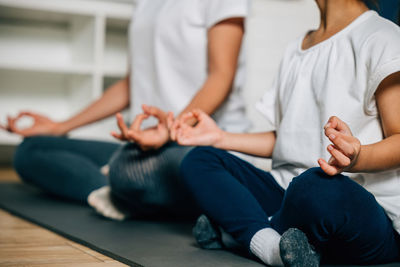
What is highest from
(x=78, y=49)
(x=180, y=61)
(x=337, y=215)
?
(x=78, y=49)

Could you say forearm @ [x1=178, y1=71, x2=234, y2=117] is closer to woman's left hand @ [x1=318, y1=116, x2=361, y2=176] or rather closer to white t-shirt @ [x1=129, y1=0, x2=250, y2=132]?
white t-shirt @ [x1=129, y1=0, x2=250, y2=132]

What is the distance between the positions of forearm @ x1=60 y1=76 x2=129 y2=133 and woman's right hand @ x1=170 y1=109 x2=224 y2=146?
0.66m

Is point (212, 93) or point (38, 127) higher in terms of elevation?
point (212, 93)

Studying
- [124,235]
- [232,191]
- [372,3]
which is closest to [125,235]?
[124,235]

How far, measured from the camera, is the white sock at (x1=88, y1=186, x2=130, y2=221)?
122cm

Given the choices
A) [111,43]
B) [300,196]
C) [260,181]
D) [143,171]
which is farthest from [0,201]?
[111,43]

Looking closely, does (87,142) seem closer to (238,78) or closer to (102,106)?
(102,106)

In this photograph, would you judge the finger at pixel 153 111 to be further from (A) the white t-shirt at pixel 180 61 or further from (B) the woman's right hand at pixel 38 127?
(B) the woman's right hand at pixel 38 127

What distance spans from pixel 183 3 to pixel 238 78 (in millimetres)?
228

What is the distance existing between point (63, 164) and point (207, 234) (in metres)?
0.72

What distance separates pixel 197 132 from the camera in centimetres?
97

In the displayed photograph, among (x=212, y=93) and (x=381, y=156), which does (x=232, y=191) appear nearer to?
(x=381, y=156)

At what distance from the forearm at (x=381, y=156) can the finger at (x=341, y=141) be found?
5 centimetres

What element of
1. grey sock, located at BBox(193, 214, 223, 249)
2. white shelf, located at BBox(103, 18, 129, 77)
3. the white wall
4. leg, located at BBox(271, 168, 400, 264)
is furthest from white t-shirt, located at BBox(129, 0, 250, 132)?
white shelf, located at BBox(103, 18, 129, 77)
